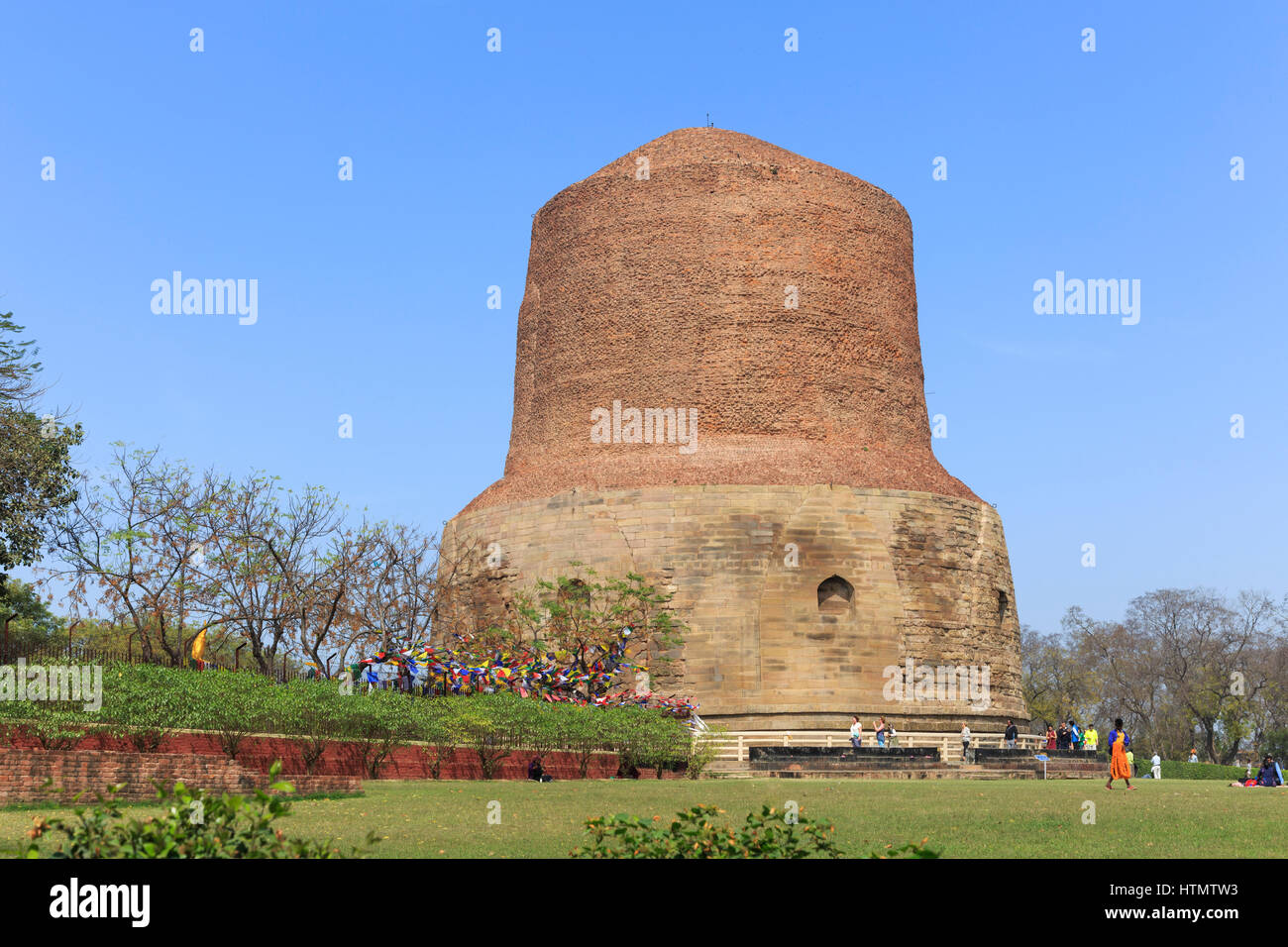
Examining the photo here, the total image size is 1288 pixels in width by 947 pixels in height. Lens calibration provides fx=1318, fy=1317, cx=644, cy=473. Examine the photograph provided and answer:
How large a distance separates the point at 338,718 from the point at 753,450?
15.7 metres

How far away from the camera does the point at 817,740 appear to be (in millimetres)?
27453

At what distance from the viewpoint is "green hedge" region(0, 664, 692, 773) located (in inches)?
563

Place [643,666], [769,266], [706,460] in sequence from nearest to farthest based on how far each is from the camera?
[643,666] < [706,460] < [769,266]

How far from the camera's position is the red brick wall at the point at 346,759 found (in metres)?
14.8

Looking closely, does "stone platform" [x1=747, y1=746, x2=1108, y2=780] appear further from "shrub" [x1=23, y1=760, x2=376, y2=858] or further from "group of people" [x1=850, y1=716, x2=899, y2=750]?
"shrub" [x1=23, y1=760, x2=376, y2=858]

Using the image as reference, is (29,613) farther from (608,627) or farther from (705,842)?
(705,842)

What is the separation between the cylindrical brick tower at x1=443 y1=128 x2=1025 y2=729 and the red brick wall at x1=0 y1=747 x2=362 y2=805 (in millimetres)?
15363

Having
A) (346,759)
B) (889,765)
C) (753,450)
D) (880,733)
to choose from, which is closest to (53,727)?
(346,759)

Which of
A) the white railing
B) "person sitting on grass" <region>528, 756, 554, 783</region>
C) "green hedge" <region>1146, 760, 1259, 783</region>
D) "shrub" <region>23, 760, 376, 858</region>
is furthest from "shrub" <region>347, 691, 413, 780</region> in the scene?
"green hedge" <region>1146, 760, 1259, 783</region>

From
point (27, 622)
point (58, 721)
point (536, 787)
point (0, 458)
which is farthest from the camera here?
point (27, 622)

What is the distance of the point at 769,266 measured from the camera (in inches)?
1287
